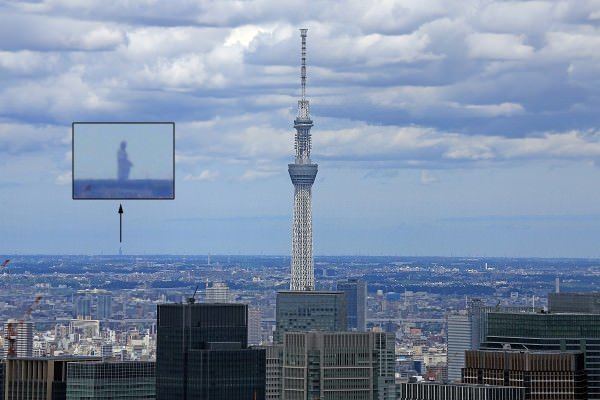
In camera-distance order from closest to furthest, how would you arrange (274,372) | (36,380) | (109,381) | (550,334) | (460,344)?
(109,381)
(36,380)
(550,334)
(274,372)
(460,344)

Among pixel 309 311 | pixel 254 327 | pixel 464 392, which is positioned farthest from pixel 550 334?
pixel 309 311

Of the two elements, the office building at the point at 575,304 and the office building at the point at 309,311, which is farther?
the office building at the point at 309,311

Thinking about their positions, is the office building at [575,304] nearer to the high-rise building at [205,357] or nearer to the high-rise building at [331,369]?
the high-rise building at [331,369]

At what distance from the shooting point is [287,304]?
182375 mm

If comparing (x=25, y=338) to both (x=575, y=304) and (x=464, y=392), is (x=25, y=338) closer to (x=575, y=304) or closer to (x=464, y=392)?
(x=575, y=304)

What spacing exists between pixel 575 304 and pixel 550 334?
14.6 metres

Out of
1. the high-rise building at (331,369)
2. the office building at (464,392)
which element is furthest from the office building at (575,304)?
the office building at (464,392)

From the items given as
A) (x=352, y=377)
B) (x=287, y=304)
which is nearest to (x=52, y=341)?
(x=287, y=304)

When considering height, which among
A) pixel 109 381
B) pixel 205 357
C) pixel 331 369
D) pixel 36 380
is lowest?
pixel 36 380

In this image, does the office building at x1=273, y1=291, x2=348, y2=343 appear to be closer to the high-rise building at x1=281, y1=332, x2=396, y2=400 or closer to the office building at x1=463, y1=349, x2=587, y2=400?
the high-rise building at x1=281, y1=332, x2=396, y2=400

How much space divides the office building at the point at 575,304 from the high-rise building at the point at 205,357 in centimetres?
2597

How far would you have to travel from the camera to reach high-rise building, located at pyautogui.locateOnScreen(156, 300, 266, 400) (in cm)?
9544

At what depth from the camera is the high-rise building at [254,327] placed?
132900 millimetres

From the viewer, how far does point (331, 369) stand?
11300 cm
